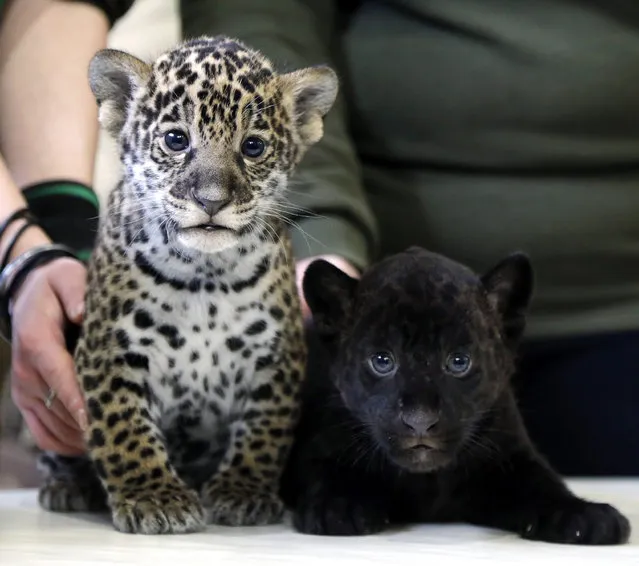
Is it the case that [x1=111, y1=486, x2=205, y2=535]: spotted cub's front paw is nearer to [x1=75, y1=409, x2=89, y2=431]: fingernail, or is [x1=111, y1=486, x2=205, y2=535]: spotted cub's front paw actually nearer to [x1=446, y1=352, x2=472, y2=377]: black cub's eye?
[x1=75, y1=409, x2=89, y2=431]: fingernail

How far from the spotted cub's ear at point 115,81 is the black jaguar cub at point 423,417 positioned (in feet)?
1.10

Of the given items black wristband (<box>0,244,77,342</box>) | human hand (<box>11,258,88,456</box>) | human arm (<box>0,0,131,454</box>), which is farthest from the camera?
human arm (<box>0,0,131,454</box>)

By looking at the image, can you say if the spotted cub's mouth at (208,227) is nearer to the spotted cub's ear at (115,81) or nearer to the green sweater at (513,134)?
the spotted cub's ear at (115,81)

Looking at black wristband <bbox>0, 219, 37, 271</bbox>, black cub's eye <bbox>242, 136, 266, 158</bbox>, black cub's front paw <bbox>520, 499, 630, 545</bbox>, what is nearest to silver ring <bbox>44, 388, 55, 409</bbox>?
black wristband <bbox>0, 219, 37, 271</bbox>

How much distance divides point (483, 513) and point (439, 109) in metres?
0.84

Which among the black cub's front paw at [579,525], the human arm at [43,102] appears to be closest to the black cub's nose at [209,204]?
the human arm at [43,102]

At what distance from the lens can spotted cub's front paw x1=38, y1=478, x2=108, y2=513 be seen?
5.36 ft

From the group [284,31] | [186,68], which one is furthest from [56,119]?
[186,68]

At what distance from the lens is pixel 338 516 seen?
1.42m

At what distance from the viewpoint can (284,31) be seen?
2.06 m

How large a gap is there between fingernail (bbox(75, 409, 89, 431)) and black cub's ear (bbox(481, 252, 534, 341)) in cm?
56

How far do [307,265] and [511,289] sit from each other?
301 mm

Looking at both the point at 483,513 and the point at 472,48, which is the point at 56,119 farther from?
the point at 483,513

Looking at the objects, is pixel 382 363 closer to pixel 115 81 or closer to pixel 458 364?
pixel 458 364
